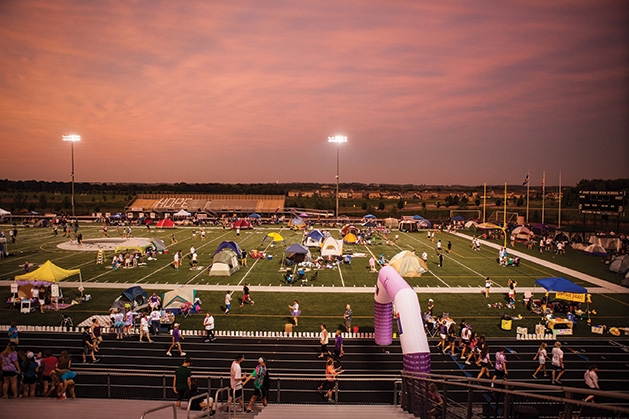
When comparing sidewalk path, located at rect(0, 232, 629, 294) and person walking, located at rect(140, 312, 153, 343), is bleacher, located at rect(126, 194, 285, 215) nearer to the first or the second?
sidewalk path, located at rect(0, 232, 629, 294)

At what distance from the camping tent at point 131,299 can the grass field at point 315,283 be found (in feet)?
4.81

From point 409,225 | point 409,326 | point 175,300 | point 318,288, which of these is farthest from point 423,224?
point 409,326

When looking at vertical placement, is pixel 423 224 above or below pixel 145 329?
above

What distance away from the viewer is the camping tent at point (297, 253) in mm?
30594

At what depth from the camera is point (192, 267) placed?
101 feet

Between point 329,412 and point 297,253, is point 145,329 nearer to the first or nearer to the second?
point 329,412

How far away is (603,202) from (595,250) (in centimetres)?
716

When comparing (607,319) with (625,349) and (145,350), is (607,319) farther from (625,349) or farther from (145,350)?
(145,350)

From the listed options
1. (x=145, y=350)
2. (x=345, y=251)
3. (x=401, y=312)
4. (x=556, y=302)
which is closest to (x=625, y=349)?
(x=556, y=302)

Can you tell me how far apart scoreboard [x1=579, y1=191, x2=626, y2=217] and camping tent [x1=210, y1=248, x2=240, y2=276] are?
122 feet

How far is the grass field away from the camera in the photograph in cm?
1994

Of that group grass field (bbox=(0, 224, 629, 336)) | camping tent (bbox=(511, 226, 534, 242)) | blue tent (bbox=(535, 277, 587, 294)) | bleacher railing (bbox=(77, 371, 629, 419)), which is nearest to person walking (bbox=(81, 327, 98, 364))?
bleacher railing (bbox=(77, 371, 629, 419))

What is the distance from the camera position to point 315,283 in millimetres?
26797

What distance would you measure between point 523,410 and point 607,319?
15363 millimetres
